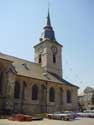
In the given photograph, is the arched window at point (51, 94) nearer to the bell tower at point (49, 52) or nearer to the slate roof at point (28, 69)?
the slate roof at point (28, 69)

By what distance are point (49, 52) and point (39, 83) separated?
1048 cm

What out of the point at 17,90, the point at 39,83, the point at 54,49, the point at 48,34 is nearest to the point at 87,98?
the point at 54,49

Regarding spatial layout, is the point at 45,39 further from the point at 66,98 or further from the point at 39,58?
the point at 66,98

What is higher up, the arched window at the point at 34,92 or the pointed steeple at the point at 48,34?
the pointed steeple at the point at 48,34

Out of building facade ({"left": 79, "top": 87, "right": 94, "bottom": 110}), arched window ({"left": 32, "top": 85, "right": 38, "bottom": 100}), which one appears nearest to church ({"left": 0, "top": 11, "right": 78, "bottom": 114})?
arched window ({"left": 32, "top": 85, "right": 38, "bottom": 100})

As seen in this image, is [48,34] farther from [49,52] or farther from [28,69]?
[28,69]

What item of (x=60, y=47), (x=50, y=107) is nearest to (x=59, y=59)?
(x=60, y=47)

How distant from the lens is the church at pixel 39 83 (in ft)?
90.2

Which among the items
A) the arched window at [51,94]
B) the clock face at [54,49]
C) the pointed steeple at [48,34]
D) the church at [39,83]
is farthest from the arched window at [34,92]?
the pointed steeple at [48,34]

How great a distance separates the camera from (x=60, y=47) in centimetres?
4575

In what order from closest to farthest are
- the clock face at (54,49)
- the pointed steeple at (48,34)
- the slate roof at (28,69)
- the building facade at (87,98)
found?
the slate roof at (28,69) → the clock face at (54,49) → the pointed steeple at (48,34) → the building facade at (87,98)

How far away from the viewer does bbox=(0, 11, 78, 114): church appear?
90.2ft

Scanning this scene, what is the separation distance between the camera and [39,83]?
33.9 m

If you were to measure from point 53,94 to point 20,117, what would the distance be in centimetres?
1569
